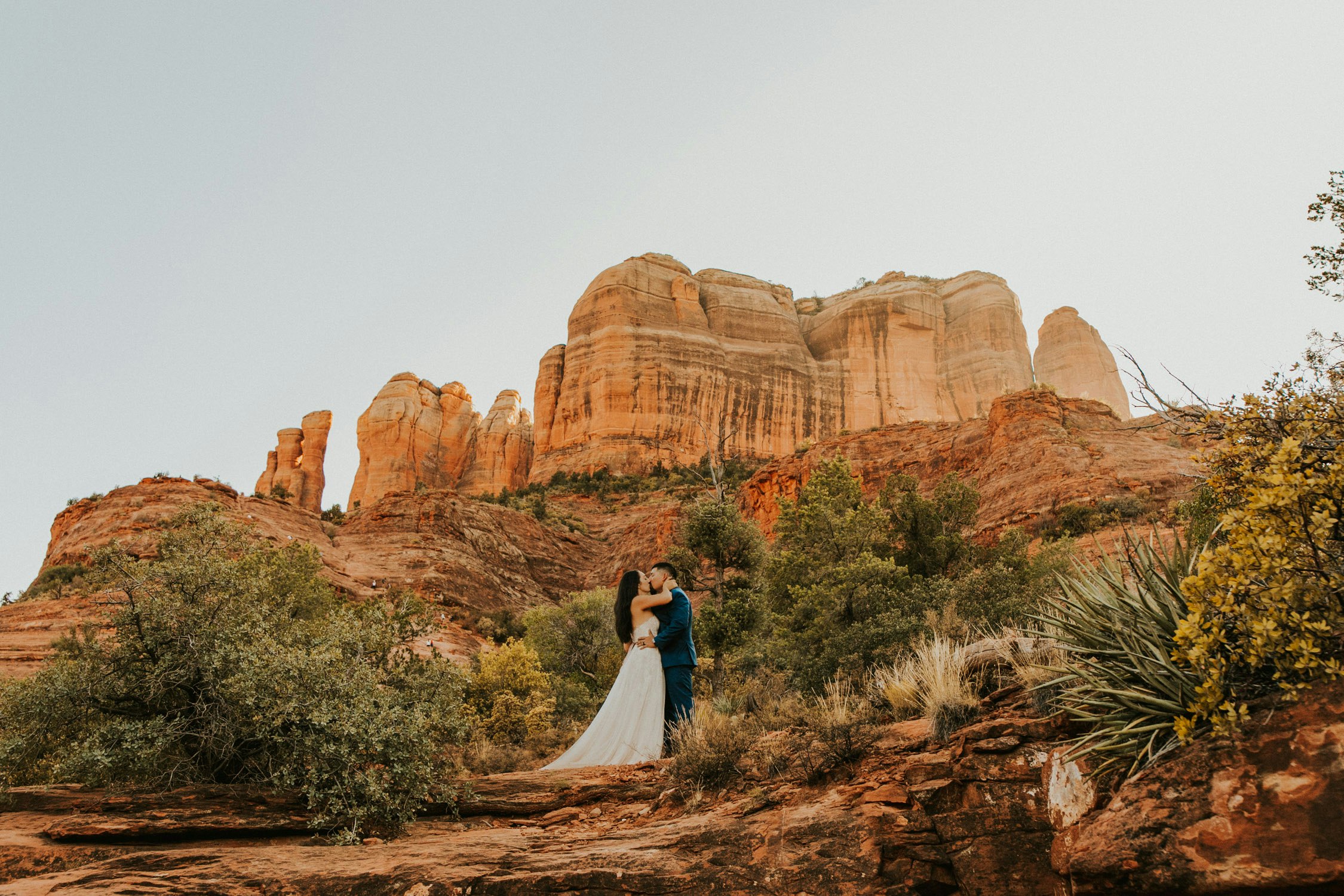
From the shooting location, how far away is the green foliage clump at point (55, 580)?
82.1 feet

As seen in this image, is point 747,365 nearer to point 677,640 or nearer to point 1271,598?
point 677,640

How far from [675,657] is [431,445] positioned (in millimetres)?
68409

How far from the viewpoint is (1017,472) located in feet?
94.0

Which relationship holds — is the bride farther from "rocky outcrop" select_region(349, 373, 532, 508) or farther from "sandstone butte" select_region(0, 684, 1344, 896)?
"rocky outcrop" select_region(349, 373, 532, 508)

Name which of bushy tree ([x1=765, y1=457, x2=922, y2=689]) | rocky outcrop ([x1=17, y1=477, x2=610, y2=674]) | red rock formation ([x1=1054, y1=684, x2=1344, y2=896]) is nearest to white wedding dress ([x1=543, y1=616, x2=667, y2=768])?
bushy tree ([x1=765, y1=457, x2=922, y2=689])

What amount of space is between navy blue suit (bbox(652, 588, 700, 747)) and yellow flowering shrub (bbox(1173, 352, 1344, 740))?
484 cm

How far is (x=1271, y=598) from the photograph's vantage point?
3.47 metres

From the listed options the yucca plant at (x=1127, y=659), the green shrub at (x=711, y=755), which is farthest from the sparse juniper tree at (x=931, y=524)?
the yucca plant at (x=1127, y=659)

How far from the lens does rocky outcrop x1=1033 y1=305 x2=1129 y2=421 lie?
70.4m

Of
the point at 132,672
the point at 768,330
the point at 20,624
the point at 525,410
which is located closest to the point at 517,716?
the point at 132,672

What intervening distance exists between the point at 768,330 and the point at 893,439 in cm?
2805

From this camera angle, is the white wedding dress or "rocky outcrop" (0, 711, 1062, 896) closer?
"rocky outcrop" (0, 711, 1062, 896)

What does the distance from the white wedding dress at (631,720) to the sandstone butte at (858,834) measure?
1.52m

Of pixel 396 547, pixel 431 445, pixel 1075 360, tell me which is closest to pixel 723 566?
pixel 396 547
